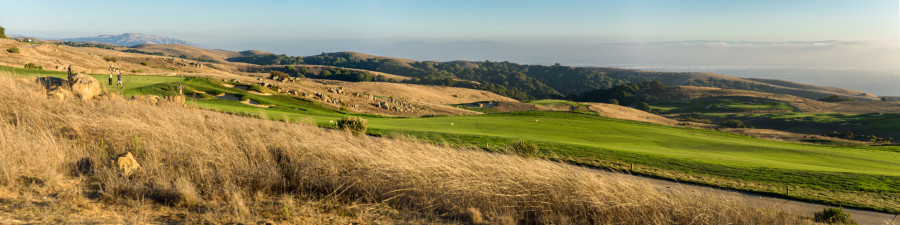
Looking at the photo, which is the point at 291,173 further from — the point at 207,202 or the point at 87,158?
the point at 87,158

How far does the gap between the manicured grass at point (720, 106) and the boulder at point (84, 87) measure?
88431mm

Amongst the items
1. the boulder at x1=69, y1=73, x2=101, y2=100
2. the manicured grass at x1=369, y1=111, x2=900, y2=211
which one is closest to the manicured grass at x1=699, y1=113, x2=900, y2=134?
the manicured grass at x1=369, y1=111, x2=900, y2=211

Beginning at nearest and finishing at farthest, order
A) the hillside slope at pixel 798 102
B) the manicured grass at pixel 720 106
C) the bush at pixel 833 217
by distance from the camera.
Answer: the bush at pixel 833 217 → the hillside slope at pixel 798 102 → the manicured grass at pixel 720 106

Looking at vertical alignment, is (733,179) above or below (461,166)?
below

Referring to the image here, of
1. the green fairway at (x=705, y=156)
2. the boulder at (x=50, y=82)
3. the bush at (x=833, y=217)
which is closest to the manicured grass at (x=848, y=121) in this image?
the green fairway at (x=705, y=156)

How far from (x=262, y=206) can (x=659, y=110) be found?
304 feet

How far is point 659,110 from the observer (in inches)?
3388

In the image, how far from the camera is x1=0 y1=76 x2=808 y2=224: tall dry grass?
5.50 metres

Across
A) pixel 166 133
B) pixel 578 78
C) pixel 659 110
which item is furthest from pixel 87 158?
pixel 578 78

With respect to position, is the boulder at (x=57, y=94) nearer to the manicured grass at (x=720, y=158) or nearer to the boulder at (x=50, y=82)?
the boulder at (x=50, y=82)

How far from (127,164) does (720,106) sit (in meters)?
97.1

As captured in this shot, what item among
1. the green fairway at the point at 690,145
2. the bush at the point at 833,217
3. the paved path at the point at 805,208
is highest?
the bush at the point at 833,217

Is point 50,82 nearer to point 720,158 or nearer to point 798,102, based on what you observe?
point 720,158

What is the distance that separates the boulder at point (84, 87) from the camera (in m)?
11.8
